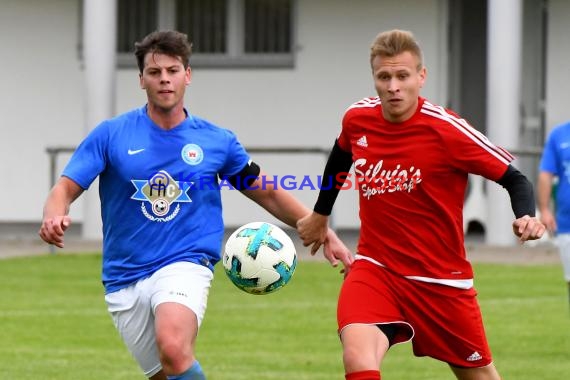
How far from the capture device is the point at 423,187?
7.37m

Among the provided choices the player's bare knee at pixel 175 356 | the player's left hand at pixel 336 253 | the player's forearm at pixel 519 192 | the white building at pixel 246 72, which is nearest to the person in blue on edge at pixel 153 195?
the player's bare knee at pixel 175 356

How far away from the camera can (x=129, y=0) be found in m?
22.3

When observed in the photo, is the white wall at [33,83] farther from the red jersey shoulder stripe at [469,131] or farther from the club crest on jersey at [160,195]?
the red jersey shoulder stripe at [469,131]

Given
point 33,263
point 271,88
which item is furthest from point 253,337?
point 271,88

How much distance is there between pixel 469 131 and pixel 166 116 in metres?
1.61

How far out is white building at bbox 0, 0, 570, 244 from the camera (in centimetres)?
2169

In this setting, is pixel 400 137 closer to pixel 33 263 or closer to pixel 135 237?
pixel 135 237

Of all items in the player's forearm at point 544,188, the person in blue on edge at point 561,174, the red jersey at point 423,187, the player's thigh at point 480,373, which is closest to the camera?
the red jersey at point 423,187

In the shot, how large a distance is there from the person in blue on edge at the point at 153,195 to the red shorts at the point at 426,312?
84 cm

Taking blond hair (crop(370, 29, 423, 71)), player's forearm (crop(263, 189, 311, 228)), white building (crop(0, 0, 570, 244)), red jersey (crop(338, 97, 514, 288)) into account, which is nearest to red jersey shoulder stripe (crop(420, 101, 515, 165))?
red jersey (crop(338, 97, 514, 288))

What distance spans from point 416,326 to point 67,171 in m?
1.96

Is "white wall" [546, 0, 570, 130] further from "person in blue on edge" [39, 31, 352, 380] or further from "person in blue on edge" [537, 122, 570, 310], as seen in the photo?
"person in blue on edge" [39, 31, 352, 380]

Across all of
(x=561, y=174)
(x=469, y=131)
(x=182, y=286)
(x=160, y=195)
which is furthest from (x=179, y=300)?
(x=561, y=174)

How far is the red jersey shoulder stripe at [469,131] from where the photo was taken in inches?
291
